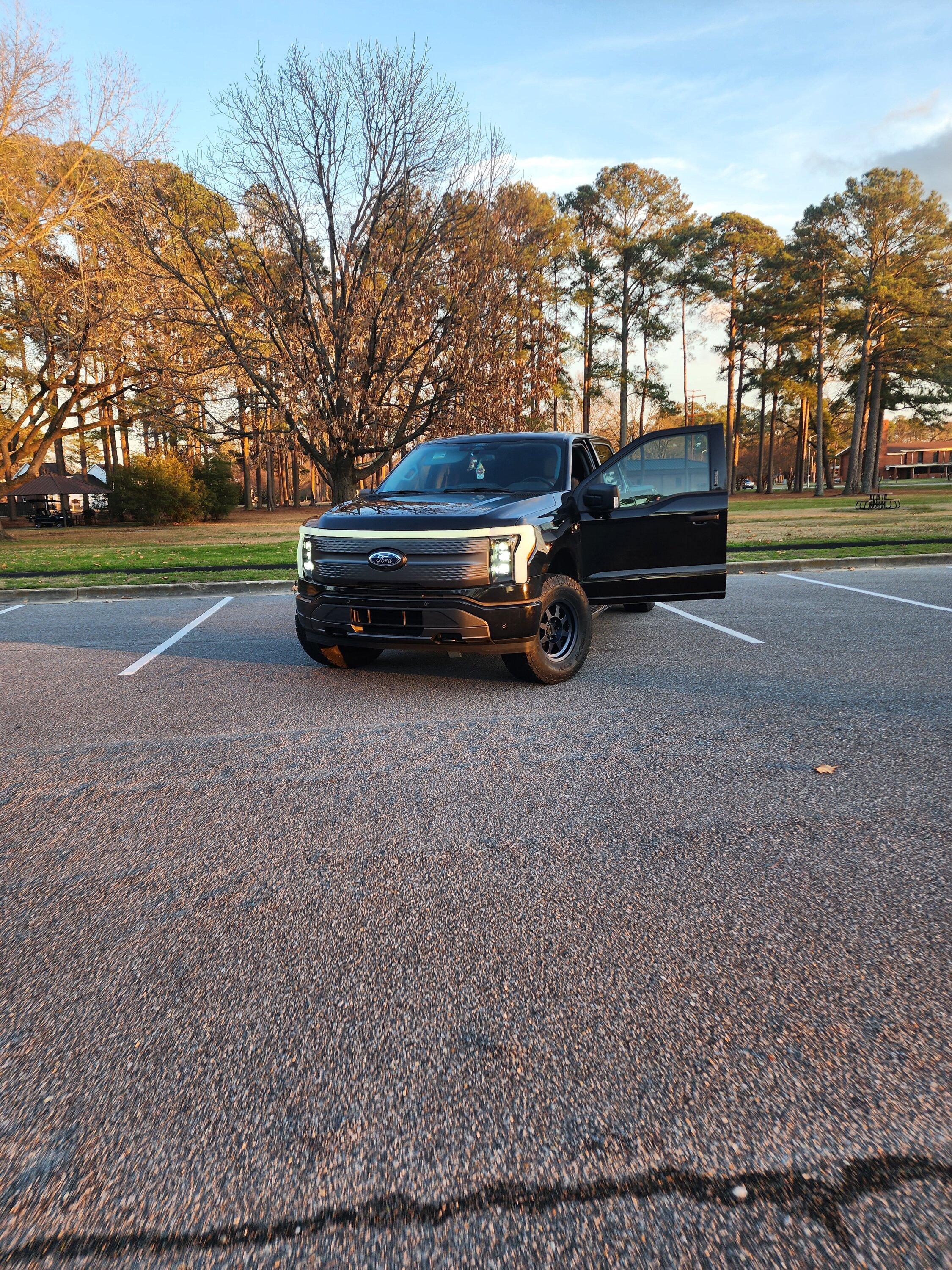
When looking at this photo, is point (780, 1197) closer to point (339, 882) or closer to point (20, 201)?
point (339, 882)

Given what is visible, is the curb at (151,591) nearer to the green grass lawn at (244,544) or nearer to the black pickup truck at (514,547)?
the green grass lawn at (244,544)

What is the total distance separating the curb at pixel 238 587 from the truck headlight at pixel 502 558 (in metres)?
6.66

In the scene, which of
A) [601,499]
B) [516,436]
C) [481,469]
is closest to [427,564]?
[601,499]

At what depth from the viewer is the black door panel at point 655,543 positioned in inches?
253

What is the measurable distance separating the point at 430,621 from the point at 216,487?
38.9 metres

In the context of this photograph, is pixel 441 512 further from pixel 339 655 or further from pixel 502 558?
pixel 339 655

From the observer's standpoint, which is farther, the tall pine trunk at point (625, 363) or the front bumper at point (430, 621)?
the tall pine trunk at point (625, 363)

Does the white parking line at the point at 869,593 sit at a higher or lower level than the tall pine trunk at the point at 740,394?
lower

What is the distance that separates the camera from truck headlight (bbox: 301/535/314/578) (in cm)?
583

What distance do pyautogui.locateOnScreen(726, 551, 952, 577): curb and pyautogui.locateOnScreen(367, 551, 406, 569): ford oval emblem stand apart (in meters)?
8.34

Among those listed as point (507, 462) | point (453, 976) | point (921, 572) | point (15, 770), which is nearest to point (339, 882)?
point (453, 976)

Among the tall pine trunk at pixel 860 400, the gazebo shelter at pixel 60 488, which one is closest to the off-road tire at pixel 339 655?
the gazebo shelter at pixel 60 488

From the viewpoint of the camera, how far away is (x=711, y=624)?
26.8 ft

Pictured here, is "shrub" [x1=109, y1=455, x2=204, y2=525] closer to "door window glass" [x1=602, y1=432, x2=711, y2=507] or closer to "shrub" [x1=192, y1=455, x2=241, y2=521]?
"shrub" [x1=192, y1=455, x2=241, y2=521]
